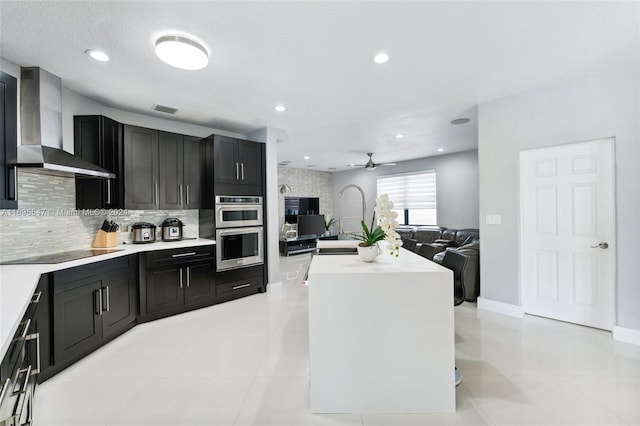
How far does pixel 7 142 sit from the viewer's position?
2.11 metres

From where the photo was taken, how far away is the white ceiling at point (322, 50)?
5.95ft

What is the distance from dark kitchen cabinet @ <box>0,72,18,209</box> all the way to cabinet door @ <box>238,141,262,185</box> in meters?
2.29

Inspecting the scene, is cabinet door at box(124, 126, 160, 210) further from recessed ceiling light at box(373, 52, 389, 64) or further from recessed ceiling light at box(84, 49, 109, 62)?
recessed ceiling light at box(373, 52, 389, 64)

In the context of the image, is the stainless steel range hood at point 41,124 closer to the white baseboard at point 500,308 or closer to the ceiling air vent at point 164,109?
the ceiling air vent at point 164,109

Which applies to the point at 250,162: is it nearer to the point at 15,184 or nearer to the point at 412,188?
the point at 15,184

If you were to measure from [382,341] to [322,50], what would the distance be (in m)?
2.27

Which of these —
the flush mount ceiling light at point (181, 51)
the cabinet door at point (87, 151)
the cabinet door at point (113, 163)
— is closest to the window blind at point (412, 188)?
the flush mount ceiling light at point (181, 51)

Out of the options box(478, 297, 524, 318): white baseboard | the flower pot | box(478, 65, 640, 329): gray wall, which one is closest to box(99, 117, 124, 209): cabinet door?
the flower pot

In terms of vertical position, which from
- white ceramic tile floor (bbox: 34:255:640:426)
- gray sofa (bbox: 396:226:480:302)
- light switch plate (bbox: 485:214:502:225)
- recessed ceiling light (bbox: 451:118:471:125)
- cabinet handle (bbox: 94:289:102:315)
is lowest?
white ceramic tile floor (bbox: 34:255:640:426)

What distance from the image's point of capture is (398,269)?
5.72 ft

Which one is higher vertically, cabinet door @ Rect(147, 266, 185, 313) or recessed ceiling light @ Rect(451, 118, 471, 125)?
recessed ceiling light @ Rect(451, 118, 471, 125)

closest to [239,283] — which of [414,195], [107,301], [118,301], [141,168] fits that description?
[118,301]

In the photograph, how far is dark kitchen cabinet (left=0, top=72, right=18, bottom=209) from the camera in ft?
6.64

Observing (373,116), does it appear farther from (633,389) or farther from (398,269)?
(633,389)
